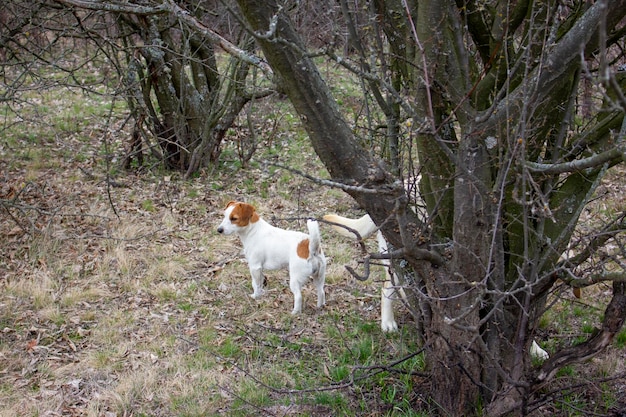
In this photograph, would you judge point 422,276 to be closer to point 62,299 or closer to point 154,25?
point 62,299

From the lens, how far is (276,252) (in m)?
6.50

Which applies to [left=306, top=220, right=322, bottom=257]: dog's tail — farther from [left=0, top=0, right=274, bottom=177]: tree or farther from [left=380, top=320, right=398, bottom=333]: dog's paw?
[left=0, top=0, right=274, bottom=177]: tree

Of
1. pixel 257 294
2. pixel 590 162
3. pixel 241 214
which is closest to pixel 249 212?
pixel 241 214

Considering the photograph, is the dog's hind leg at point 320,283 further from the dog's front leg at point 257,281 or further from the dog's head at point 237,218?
the dog's head at point 237,218

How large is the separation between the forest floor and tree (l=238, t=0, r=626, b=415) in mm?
480

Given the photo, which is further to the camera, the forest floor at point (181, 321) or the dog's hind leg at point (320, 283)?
the dog's hind leg at point (320, 283)

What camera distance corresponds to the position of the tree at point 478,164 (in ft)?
11.7

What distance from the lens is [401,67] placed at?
A: 182 inches

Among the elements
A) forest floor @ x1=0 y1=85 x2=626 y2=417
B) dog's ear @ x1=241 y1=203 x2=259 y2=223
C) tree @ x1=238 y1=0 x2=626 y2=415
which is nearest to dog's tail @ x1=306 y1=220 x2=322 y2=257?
forest floor @ x1=0 y1=85 x2=626 y2=417

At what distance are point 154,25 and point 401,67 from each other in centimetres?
557

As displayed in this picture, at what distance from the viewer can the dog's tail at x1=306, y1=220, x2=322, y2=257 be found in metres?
5.88

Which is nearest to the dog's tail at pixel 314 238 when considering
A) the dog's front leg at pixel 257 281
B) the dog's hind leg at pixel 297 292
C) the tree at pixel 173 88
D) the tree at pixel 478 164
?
the dog's hind leg at pixel 297 292

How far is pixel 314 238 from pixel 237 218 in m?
0.97

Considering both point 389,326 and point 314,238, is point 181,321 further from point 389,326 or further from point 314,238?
point 389,326
